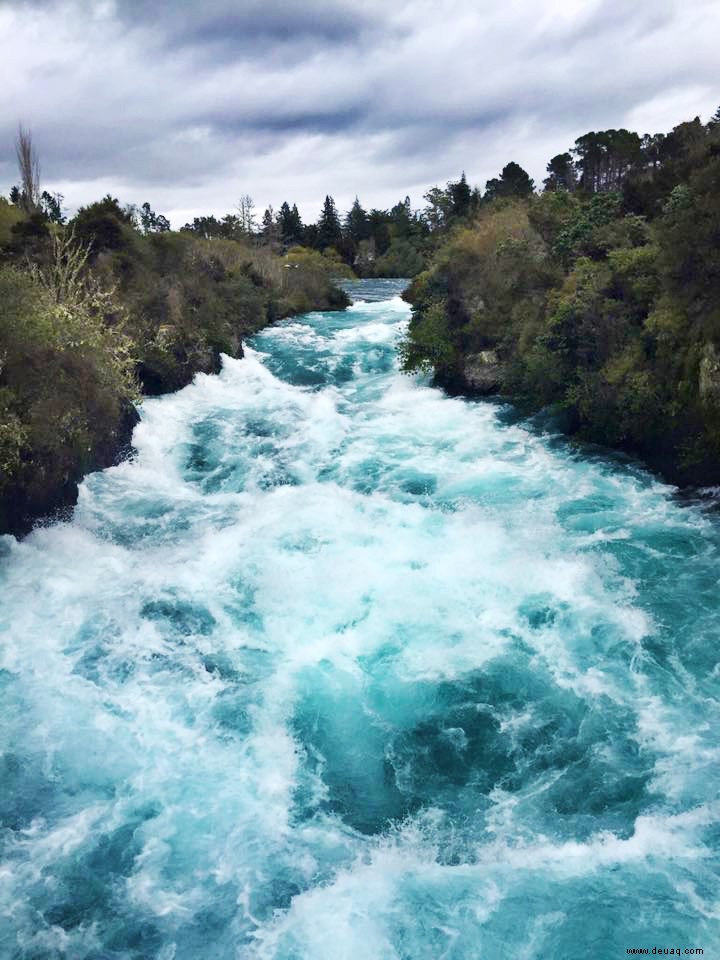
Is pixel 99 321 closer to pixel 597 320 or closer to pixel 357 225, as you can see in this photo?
pixel 597 320

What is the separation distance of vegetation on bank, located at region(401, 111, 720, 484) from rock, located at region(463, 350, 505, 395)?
0.13 feet

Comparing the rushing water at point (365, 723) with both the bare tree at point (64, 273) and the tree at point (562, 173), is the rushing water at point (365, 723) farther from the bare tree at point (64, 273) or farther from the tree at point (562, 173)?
the tree at point (562, 173)

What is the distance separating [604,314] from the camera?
17.9 metres

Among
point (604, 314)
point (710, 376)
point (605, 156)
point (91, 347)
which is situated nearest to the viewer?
point (710, 376)

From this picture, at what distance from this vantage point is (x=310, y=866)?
721 cm

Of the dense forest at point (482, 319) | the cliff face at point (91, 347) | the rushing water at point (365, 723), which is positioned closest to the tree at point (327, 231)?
the dense forest at point (482, 319)

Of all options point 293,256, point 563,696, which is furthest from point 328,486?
point 293,256

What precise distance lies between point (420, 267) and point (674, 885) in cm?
7331

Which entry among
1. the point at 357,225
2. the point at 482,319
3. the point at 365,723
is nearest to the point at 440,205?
the point at 357,225

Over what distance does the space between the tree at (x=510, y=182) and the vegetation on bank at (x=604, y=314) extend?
18.6 m

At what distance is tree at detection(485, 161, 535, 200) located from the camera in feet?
159

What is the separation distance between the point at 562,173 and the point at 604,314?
134ft

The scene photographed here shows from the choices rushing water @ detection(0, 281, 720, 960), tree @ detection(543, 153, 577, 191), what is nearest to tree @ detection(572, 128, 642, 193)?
tree @ detection(543, 153, 577, 191)

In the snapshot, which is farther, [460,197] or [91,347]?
[460,197]
